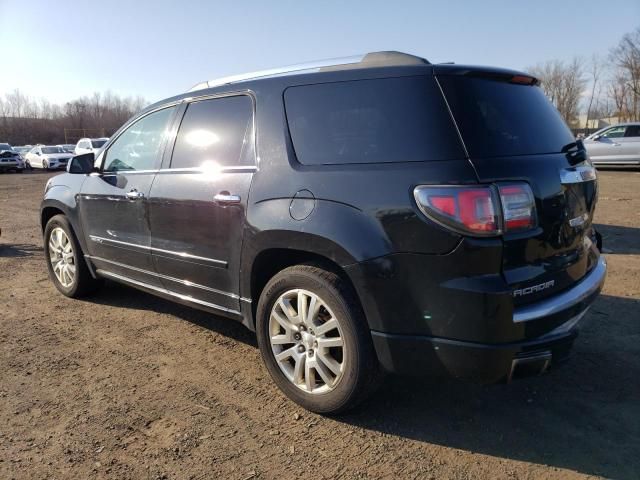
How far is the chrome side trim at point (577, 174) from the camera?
2586 millimetres

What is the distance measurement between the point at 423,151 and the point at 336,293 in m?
0.85

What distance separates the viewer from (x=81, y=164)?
15.0ft

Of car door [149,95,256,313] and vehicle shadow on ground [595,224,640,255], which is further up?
car door [149,95,256,313]

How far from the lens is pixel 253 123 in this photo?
3197 mm

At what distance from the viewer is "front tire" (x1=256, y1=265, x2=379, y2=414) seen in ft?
8.55

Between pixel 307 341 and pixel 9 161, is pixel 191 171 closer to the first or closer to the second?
pixel 307 341

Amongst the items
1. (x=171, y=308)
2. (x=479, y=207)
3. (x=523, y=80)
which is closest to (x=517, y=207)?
(x=479, y=207)

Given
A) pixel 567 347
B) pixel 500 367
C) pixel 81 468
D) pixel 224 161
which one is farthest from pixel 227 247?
pixel 567 347

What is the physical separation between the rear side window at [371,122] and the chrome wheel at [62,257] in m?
3.15

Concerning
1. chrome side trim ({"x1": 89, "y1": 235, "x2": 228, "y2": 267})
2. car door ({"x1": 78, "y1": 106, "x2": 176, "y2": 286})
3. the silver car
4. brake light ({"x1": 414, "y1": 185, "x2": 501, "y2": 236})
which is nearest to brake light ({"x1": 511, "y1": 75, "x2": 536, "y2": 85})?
brake light ({"x1": 414, "y1": 185, "x2": 501, "y2": 236})

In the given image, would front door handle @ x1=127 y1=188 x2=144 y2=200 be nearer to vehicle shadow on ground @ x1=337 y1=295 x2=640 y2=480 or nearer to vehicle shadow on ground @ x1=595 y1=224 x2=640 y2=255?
vehicle shadow on ground @ x1=337 y1=295 x2=640 y2=480

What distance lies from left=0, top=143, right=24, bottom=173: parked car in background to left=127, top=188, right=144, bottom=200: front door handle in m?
31.9

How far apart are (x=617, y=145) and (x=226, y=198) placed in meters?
18.9

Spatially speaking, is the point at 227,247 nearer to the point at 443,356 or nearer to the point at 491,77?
the point at 443,356
